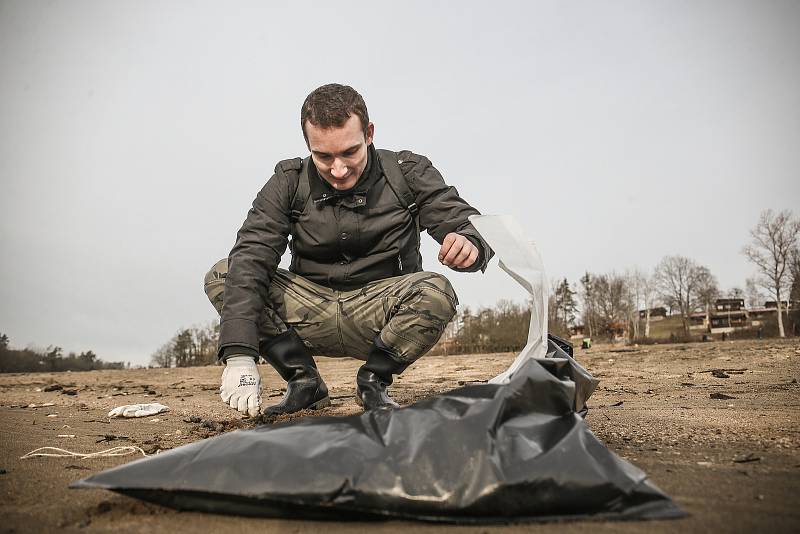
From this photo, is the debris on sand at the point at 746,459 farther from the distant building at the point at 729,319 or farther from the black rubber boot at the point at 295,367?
the distant building at the point at 729,319

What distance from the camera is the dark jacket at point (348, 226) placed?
8.66 ft

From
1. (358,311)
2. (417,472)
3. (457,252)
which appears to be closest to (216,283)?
(358,311)

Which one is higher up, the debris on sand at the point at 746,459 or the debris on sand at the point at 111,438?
the debris on sand at the point at 746,459

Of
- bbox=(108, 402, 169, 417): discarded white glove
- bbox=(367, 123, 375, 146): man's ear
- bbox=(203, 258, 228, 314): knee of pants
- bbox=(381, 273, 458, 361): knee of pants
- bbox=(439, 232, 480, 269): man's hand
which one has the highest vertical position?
bbox=(367, 123, 375, 146): man's ear

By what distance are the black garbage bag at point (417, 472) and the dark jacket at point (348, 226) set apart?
1.39m

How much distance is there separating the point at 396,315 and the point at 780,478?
1629 mm

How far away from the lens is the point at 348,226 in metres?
2.70

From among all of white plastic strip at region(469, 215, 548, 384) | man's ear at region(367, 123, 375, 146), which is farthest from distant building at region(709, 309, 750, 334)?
white plastic strip at region(469, 215, 548, 384)

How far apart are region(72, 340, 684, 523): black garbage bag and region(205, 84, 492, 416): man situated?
124 cm

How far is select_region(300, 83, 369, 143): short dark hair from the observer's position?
2506 millimetres

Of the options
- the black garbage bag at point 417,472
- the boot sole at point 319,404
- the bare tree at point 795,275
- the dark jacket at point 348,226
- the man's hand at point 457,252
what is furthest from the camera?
the bare tree at point 795,275

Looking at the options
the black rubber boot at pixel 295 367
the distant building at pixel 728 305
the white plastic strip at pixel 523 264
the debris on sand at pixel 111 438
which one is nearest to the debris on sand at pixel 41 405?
the debris on sand at pixel 111 438

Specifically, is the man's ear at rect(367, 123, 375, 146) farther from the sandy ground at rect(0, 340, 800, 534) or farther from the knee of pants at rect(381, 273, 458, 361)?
the sandy ground at rect(0, 340, 800, 534)

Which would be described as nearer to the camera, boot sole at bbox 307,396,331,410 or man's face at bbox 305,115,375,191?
man's face at bbox 305,115,375,191
